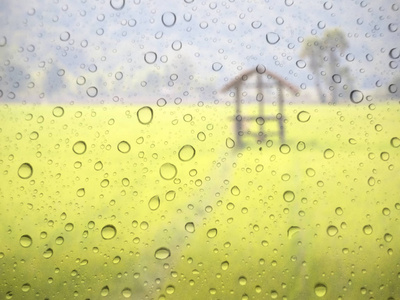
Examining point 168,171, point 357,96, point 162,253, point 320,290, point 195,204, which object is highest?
point 357,96

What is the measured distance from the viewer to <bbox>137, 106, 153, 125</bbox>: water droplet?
0.86m

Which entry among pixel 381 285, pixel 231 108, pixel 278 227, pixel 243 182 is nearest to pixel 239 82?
pixel 231 108

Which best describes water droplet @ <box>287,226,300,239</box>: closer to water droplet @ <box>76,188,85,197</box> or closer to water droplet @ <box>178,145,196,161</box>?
water droplet @ <box>178,145,196,161</box>

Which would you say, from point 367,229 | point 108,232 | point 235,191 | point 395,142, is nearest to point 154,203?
point 108,232

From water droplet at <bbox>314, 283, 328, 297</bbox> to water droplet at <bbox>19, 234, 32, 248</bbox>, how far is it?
813 millimetres

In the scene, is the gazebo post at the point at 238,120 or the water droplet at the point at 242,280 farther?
the gazebo post at the point at 238,120

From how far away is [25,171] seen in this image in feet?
2.72

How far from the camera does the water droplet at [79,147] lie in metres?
0.85

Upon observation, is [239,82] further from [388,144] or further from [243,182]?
[388,144]

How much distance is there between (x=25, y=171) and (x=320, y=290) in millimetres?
929

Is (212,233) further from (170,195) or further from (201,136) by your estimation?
(201,136)

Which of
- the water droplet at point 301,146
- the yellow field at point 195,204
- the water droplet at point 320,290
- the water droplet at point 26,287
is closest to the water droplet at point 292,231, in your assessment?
the yellow field at point 195,204

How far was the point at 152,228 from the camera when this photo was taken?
812 millimetres

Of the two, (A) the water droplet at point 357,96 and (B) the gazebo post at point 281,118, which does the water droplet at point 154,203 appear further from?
(A) the water droplet at point 357,96
